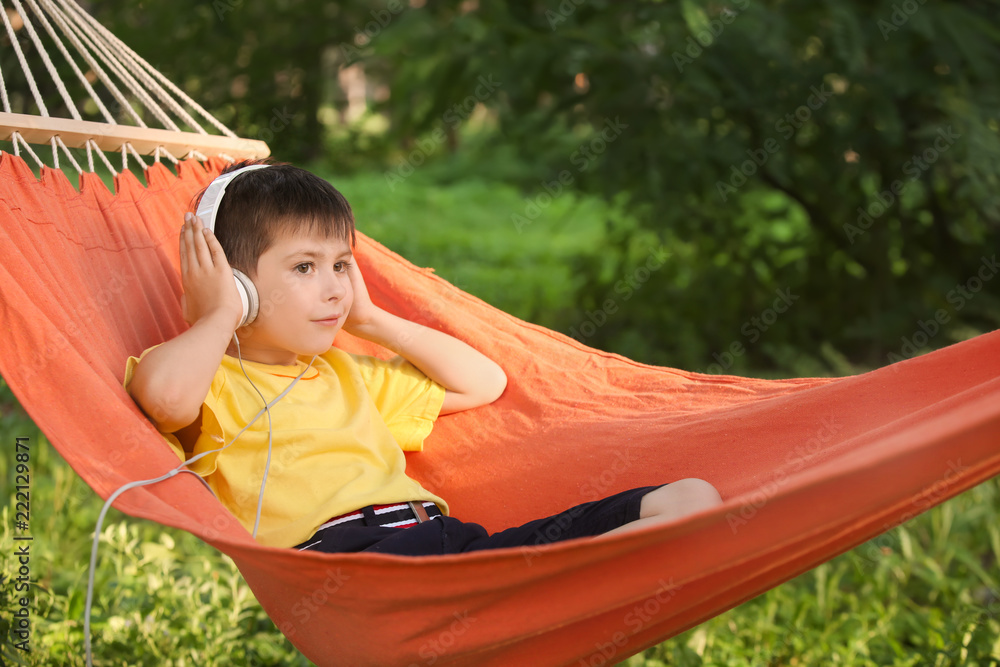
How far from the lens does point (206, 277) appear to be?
1.29m

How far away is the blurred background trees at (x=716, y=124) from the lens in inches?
115

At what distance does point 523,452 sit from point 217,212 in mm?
678

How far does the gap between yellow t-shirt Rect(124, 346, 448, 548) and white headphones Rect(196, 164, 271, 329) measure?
0.12 meters

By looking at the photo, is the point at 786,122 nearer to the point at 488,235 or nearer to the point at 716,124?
the point at 716,124

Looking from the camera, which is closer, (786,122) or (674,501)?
(674,501)

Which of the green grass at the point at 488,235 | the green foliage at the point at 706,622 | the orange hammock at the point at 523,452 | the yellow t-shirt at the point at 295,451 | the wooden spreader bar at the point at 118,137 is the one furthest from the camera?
the green grass at the point at 488,235

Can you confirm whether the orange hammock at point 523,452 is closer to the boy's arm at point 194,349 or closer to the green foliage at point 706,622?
the boy's arm at point 194,349

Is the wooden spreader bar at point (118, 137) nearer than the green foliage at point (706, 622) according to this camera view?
Yes

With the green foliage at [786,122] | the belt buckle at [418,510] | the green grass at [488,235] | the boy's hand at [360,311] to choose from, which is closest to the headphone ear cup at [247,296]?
the boy's hand at [360,311]

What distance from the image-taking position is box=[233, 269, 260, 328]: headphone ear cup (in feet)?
4.30

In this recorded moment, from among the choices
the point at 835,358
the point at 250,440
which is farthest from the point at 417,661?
the point at 835,358

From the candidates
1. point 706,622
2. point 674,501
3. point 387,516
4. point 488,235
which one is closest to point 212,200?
point 387,516

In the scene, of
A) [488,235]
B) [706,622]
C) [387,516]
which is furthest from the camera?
[488,235]

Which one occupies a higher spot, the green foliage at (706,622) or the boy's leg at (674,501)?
the boy's leg at (674,501)
